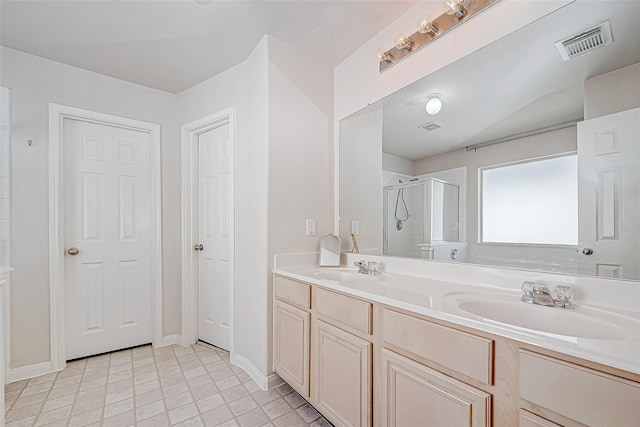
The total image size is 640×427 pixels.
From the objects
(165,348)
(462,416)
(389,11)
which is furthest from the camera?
(165,348)

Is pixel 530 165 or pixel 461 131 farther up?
pixel 461 131

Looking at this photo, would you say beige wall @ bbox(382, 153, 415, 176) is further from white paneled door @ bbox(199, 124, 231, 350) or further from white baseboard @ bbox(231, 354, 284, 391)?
white baseboard @ bbox(231, 354, 284, 391)

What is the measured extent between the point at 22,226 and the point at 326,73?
8.44ft

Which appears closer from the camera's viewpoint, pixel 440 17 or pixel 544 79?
pixel 544 79

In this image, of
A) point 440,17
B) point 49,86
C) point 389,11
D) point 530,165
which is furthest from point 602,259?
point 49,86

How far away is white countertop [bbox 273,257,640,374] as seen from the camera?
0.67 m

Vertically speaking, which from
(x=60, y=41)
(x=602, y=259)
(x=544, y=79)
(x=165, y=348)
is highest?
(x=60, y=41)

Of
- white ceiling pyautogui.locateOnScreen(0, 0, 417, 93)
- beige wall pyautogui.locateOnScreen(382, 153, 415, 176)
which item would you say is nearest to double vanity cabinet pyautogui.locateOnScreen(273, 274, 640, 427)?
beige wall pyautogui.locateOnScreen(382, 153, 415, 176)

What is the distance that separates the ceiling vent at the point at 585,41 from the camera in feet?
3.45

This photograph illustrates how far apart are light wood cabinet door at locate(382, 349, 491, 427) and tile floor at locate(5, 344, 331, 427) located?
2.26 ft

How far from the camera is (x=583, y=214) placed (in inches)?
42.9

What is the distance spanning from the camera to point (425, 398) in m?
1.03

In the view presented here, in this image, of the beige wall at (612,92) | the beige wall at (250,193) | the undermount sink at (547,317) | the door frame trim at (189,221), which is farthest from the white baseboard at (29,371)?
the beige wall at (612,92)

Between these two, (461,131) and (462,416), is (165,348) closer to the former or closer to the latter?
(462,416)
